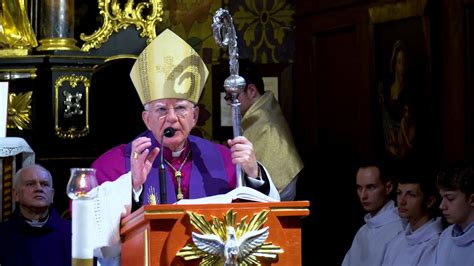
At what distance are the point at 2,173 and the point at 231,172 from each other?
2206 millimetres

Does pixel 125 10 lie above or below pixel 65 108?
above

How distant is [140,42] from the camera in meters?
9.25

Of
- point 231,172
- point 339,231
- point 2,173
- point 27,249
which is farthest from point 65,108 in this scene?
point 231,172

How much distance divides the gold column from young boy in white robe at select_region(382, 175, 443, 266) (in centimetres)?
261

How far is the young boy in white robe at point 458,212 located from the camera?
6863 millimetres

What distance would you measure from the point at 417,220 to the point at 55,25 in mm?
2903

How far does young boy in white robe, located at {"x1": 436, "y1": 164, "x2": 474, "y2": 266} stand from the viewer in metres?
6.86

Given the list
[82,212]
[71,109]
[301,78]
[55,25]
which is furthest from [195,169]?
[301,78]

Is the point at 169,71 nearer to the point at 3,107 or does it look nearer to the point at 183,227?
the point at 183,227

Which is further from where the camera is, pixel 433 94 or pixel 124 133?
pixel 124 133

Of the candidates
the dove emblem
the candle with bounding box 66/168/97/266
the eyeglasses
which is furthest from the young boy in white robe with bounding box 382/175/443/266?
the candle with bounding box 66/168/97/266

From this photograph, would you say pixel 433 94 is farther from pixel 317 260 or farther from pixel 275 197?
pixel 275 197

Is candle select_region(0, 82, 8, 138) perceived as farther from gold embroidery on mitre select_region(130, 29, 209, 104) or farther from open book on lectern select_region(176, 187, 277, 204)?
open book on lectern select_region(176, 187, 277, 204)

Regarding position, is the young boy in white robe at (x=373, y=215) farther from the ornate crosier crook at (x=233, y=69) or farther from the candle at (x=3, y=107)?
the ornate crosier crook at (x=233, y=69)
